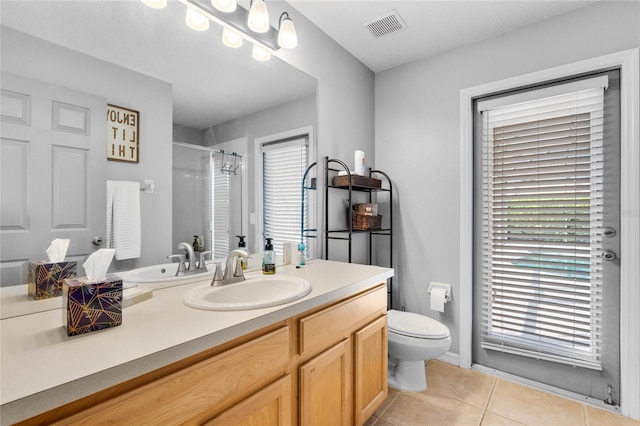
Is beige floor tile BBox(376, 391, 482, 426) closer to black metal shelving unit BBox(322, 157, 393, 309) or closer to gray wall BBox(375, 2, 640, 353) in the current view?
gray wall BBox(375, 2, 640, 353)

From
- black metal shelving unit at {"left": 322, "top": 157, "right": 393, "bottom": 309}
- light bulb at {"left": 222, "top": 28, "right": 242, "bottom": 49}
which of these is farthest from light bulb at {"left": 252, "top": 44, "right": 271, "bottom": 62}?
black metal shelving unit at {"left": 322, "top": 157, "right": 393, "bottom": 309}

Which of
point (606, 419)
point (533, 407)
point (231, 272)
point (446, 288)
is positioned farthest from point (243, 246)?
point (606, 419)

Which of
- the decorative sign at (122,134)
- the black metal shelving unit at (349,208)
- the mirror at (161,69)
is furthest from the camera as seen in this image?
the black metal shelving unit at (349,208)

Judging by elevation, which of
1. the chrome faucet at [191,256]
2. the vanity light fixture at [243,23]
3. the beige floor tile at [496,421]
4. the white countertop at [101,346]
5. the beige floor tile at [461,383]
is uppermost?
the vanity light fixture at [243,23]

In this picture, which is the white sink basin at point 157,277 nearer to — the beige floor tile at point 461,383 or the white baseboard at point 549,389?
the beige floor tile at point 461,383

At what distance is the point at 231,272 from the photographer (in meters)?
1.41

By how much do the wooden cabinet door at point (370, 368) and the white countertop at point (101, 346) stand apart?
1.63ft

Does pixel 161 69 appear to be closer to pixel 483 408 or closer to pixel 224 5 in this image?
pixel 224 5

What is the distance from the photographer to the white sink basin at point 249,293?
40.8 inches

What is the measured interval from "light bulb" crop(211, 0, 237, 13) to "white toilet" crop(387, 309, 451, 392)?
1994 millimetres

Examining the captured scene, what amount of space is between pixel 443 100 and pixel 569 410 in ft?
7.12

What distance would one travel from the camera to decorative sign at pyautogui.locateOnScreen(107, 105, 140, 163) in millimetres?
1155

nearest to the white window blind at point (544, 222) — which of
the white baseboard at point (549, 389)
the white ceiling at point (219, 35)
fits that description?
the white baseboard at point (549, 389)

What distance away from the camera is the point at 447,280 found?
233 centimetres
